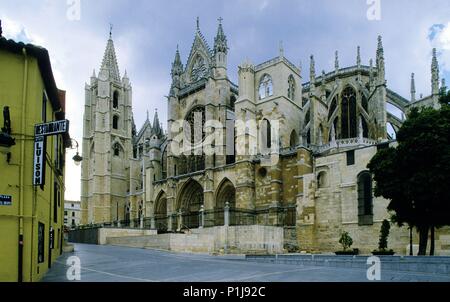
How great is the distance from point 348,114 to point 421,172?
73.2 feet

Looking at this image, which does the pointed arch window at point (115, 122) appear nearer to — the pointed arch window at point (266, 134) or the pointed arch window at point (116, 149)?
the pointed arch window at point (116, 149)

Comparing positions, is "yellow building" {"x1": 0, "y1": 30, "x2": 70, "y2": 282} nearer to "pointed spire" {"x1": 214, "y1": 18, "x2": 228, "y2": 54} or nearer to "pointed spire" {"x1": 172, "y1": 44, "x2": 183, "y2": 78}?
"pointed spire" {"x1": 214, "y1": 18, "x2": 228, "y2": 54}

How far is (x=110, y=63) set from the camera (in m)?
64.7

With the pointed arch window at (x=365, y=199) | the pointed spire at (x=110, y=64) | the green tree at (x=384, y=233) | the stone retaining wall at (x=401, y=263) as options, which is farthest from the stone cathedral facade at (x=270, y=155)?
the pointed spire at (x=110, y=64)

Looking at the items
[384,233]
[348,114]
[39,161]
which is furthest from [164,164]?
[39,161]

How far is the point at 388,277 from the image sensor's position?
530 inches

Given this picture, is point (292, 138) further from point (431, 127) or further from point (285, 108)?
point (431, 127)

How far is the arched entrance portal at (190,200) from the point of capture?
1730 inches

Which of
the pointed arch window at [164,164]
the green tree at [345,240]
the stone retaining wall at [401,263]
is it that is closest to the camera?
the stone retaining wall at [401,263]

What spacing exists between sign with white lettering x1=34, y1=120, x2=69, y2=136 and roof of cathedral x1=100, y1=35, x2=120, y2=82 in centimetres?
5358

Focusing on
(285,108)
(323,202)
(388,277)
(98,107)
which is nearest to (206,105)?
(285,108)

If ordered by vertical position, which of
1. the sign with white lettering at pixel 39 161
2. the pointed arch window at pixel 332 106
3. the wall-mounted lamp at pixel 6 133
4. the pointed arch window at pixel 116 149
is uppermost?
the pointed arch window at pixel 332 106

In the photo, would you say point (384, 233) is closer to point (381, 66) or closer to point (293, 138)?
point (381, 66)

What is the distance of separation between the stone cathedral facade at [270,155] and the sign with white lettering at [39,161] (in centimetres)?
2248
